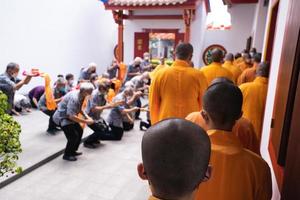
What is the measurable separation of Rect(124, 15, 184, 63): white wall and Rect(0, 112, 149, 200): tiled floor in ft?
23.0

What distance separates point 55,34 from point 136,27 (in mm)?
3578

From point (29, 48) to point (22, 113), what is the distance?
8.47ft

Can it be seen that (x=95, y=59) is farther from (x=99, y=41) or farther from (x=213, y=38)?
(x=213, y=38)

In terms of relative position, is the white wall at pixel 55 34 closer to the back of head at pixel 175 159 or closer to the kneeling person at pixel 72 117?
the kneeling person at pixel 72 117

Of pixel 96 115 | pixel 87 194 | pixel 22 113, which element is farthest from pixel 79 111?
pixel 22 113

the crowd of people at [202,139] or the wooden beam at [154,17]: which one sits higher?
the wooden beam at [154,17]

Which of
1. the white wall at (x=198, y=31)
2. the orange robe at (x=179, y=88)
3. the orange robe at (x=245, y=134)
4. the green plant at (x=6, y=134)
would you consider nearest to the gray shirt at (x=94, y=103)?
the orange robe at (x=179, y=88)

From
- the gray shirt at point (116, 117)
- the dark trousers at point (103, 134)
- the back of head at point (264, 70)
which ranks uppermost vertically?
the back of head at point (264, 70)

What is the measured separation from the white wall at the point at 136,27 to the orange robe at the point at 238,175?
1038 cm

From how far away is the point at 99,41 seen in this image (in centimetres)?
1255

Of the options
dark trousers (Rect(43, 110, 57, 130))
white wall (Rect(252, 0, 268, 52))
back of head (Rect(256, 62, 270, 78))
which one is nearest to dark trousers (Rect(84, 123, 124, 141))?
dark trousers (Rect(43, 110, 57, 130))

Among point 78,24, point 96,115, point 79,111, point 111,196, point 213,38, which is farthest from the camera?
point 213,38

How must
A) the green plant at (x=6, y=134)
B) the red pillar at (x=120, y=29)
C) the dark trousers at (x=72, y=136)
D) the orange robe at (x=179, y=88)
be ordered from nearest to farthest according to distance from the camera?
the green plant at (x=6, y=134), the orange robe at (x=179, y=88), the dark trousers at (x=72, y=136), the red pillar at (x=120, y=29)

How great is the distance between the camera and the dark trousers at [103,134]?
515 centimetres
